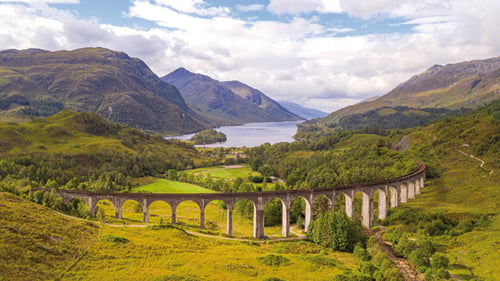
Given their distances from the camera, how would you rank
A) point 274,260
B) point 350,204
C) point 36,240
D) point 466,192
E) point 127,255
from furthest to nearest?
point 466,192
point 350,204
point 274,260
point 127,255
point 36,240

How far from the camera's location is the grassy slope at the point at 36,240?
116ft

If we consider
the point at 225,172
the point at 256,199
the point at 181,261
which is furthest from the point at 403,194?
the point at 225,172

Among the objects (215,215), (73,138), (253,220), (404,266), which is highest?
(73,138)

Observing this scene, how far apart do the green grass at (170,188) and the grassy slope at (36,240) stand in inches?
2196

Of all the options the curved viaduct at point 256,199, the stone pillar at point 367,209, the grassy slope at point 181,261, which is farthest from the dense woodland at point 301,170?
the grassy slope at point 181,261

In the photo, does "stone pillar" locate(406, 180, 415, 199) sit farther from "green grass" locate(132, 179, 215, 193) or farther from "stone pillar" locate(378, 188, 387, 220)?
"green grass" locate(132, 179, 215, 193)

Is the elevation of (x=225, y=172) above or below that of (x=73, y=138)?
below

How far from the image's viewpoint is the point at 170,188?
382 feet

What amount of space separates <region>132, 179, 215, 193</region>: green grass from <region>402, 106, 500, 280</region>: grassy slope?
7009cm

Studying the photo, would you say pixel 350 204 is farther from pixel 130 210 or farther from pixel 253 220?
pixel 130 210

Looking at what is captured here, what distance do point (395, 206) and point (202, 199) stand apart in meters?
53.6

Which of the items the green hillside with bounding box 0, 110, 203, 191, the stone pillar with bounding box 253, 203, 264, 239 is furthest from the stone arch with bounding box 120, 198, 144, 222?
the stone pillar with bounding box 253, 203, 264, 239

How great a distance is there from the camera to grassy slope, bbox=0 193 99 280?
3522 cm

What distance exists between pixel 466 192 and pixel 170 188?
9320 cm
